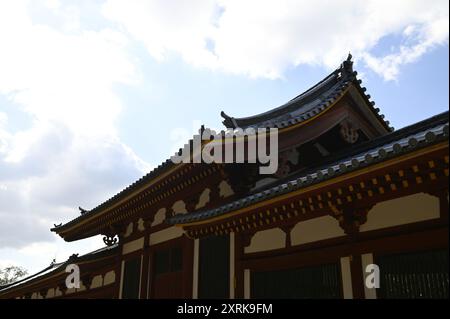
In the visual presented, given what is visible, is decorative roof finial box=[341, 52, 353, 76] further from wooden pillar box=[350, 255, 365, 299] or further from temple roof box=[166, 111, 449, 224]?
wooden pillar box=[350, 255, 365, 299]

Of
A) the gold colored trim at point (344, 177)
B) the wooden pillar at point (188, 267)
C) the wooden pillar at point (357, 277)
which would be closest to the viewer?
the gold colored trim at point (344, 177)

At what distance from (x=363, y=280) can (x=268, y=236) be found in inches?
82.6

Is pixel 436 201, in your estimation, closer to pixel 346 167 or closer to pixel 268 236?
pixel 346 167

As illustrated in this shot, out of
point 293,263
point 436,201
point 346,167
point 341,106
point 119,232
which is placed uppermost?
point 341,106

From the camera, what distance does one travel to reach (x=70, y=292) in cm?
1664

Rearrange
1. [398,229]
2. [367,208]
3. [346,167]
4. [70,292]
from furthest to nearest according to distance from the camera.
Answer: [70,292], [367,208], [398,229], [346,167]
